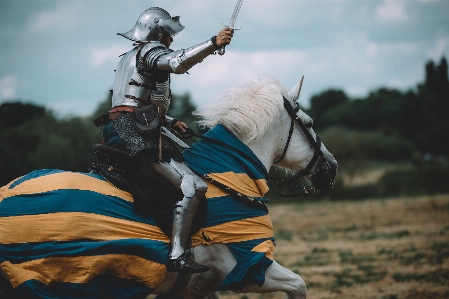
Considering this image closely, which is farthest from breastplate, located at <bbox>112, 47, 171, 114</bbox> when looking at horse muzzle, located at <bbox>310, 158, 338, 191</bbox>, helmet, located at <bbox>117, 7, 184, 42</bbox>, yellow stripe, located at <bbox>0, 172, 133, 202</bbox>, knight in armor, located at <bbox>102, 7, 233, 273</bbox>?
horse muzzle, located at <bbox>310, 158, 338, 191</bbox>

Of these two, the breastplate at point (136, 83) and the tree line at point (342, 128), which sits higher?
the tree line at point (342, 128)

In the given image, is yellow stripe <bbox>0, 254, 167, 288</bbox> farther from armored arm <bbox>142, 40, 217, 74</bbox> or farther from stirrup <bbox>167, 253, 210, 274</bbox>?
armored arm <bbox>142, 40, 217, 74</bbox>

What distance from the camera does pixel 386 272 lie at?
10086 millimetres

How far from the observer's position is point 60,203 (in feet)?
14.5

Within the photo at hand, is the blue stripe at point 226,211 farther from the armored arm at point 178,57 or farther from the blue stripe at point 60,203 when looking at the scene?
the armored arm at point 178,57

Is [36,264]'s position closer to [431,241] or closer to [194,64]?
[194,64]

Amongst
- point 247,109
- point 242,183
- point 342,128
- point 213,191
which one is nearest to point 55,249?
point 213,191

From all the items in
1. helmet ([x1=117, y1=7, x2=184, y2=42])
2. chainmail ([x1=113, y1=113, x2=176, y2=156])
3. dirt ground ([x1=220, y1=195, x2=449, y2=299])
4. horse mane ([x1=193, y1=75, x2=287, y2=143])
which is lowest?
dirt ground ([x1=220, y1=195, x2=449, y2=299])

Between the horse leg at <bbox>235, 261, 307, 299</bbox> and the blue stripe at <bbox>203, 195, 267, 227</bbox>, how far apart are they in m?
0.52

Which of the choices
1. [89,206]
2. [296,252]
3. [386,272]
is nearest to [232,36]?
[89,206]

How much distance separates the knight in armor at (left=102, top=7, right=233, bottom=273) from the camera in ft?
14.9

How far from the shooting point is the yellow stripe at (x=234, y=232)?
4891 millimetres

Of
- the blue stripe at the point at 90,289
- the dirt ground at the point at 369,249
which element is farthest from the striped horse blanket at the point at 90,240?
the dirt ground at the point at 369,249

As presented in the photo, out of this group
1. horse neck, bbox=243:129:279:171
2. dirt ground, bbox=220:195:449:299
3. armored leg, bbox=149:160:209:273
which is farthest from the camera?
dirt ground, bbox=220:195:449:299
